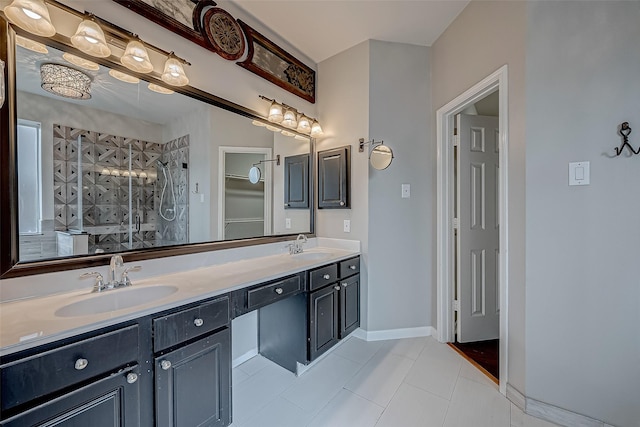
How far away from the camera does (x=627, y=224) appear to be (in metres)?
1.31

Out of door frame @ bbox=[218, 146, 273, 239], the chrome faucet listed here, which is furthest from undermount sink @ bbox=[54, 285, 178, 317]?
the chrome faucet

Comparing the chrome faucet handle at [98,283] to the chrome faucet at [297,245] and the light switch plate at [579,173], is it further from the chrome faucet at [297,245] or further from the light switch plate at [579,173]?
the light switch plate at [579,173]

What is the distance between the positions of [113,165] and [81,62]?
0.50m

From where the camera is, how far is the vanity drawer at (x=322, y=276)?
1.85 meters

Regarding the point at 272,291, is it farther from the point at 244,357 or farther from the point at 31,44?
the point at 31,44

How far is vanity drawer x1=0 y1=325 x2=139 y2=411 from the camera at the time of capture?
2.45ft

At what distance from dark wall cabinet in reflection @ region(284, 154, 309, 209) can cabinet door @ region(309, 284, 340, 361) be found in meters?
0.87

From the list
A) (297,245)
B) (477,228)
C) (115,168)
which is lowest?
(297,245)

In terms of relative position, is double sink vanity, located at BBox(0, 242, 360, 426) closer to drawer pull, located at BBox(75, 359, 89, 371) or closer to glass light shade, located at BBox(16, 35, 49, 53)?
drawer pull, located at BBox(75, 359, 89, 371)

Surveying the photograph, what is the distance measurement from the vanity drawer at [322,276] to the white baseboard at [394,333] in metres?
0.72

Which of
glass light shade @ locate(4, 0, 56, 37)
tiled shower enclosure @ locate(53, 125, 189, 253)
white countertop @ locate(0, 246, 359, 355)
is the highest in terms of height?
glass light shade @ locate(4, 0, 56, 37)

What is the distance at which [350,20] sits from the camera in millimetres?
2127

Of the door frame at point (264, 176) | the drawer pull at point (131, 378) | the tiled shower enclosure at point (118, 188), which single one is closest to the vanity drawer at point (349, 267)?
the door frame at point (264, 176)

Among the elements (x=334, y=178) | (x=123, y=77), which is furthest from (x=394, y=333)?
(x=123, y=77)
